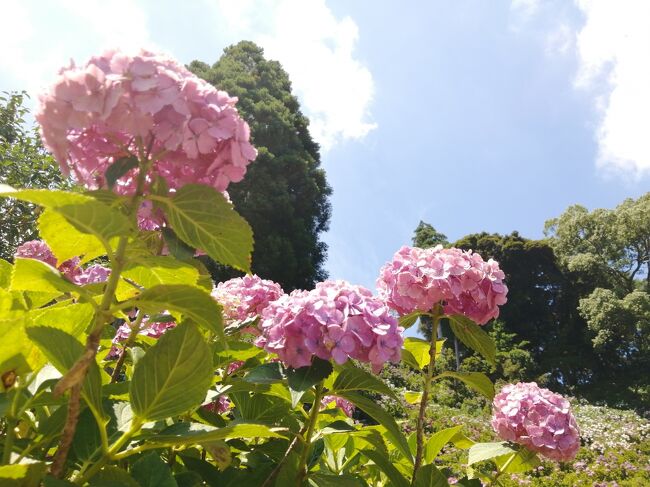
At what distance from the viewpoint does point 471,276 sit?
177 centimetres

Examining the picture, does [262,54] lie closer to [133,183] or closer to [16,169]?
[16,169]

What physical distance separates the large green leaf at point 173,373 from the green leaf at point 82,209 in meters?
0.21

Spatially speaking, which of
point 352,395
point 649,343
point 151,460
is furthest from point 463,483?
point 649,343

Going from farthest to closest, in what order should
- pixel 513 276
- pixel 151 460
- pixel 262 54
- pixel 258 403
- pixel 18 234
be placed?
pixel 513 276 → pixel 262 54 → pixel 18 234 → pixel 258 403 → pixel 151 460

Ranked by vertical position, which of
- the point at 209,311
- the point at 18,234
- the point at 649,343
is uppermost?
the point at 649,343

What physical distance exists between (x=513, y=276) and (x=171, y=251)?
2800 centimetres

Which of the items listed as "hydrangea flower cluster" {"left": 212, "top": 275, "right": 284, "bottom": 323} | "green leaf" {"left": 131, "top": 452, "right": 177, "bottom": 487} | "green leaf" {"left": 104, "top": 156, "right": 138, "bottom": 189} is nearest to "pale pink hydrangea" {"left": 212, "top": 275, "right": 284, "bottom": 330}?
"hydrangea flower cluster" {"left": 212, "top": 275, "right": 284, "bottom": 323}

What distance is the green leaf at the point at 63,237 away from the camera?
2.69ft

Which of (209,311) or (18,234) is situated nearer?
(209,311)

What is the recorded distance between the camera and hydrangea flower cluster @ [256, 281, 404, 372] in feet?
4.12

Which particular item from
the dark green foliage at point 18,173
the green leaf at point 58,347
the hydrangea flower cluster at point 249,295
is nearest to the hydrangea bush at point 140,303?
the green leaf at point 58,347

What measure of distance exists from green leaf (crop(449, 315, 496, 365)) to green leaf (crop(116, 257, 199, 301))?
110 cm

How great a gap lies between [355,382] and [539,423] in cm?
108

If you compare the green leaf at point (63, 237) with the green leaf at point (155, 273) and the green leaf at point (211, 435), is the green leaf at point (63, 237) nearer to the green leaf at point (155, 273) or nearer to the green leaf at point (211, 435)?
the green leaf at point (155, 273)
